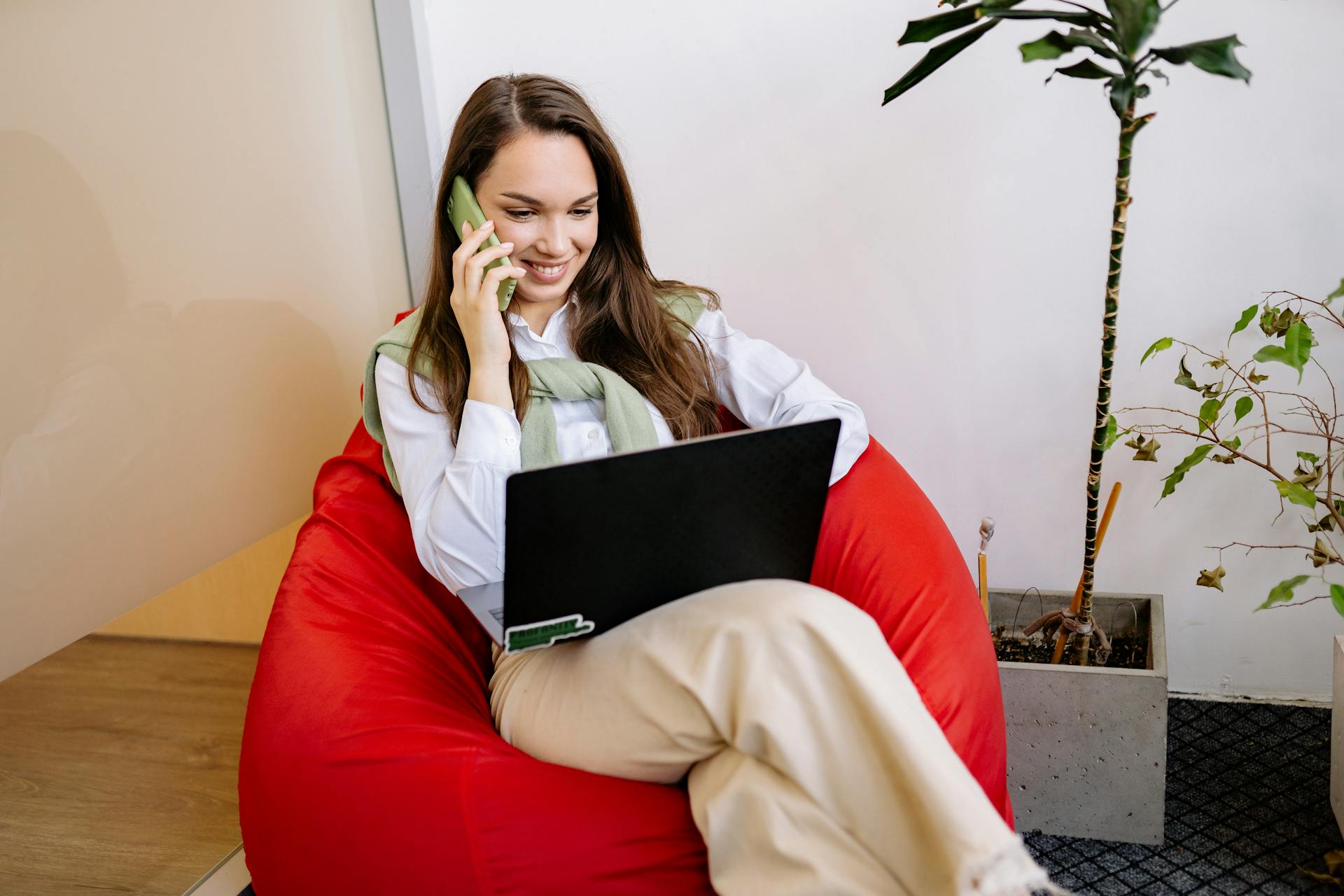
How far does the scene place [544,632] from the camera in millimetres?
1167

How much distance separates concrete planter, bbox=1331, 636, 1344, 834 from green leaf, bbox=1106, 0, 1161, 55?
989mm

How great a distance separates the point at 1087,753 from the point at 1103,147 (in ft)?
3.28

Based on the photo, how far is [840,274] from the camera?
1959mm

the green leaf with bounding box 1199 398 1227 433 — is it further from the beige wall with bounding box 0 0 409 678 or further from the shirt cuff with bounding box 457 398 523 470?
the beige wall with bounding box 0 0 409 678

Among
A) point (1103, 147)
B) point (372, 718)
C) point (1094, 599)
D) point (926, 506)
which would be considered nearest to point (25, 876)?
point (372, 718)

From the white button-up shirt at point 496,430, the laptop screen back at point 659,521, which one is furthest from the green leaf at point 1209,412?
the laptop screen back at point 659,521

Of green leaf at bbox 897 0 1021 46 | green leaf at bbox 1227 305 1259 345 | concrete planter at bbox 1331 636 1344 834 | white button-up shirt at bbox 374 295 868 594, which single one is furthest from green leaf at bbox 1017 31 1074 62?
concrete planter at bbox 1331 636 1344 834

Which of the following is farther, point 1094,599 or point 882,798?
point 1094,599

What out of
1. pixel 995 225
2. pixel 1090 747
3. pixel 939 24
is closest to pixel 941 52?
pixel 939 24

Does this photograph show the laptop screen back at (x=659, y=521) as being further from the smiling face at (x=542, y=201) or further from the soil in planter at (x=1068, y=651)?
the soil in planter at (x=1068, y=651)

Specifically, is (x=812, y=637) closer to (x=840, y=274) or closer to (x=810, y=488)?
(x=810, y=488)

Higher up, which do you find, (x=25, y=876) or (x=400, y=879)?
(x=400, y=879)

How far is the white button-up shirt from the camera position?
1.38 m

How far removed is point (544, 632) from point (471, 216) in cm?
65
